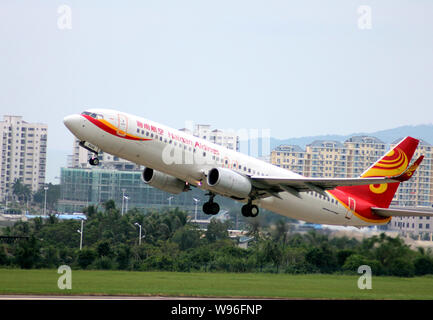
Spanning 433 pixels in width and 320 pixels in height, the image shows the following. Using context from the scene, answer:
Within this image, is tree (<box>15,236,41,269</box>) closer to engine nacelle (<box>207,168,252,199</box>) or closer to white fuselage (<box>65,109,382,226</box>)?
white fuselage (<box>65,109,382,226</box>)

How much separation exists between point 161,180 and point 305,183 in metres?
7.82

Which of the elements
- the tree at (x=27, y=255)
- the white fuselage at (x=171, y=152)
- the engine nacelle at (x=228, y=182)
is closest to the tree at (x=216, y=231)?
the tree at (x=27, y=255)

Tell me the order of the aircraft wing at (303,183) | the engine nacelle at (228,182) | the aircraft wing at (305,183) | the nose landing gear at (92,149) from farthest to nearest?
the aircraft wing at (303,183)
the aircraft wing at (305,183)
the engine nacelle at (228,182)
the nose landing gear at (92,149)

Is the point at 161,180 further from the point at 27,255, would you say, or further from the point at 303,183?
the point at 27,255

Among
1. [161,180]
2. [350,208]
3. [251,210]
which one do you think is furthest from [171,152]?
[350,208]

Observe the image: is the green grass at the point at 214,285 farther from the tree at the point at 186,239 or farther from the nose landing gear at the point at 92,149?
the tree at the point at 186,239

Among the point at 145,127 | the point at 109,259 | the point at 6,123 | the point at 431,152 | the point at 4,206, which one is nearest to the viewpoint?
the point at 145,127

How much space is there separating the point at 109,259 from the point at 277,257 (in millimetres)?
12476

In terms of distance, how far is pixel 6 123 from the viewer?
169 metres

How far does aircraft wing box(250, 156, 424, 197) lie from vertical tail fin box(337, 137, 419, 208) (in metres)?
Answer: 7.42

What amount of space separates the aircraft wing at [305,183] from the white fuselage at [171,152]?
0.79m

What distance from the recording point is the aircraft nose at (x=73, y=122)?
33125 millimetres
